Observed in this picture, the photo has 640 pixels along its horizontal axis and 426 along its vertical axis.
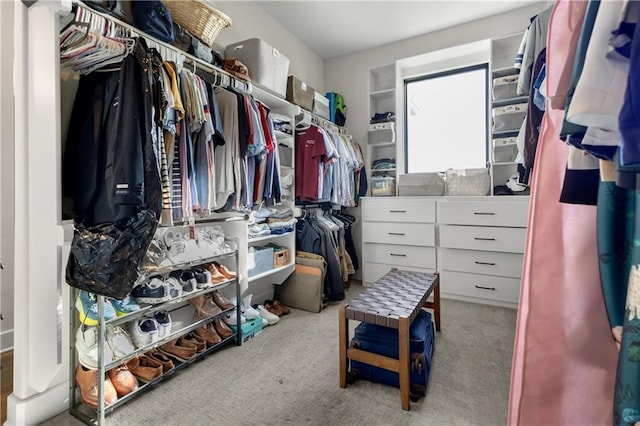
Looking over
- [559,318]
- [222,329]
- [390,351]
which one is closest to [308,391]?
[390,351]

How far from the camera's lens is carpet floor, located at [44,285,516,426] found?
1311 millimetres

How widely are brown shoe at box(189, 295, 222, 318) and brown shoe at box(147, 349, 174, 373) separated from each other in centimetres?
28

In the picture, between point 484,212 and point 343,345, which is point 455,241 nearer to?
point 484,212

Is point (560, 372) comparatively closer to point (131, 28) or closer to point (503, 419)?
point (503, 419)

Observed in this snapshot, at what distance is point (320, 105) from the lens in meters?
3.16

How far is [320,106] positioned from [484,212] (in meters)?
1.89

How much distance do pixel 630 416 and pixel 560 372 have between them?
14 centimetres

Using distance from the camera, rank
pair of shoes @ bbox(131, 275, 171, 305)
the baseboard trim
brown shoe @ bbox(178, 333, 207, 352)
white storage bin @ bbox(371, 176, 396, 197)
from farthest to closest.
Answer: white storage bin @ bbox(371, 176, 396, 197)
brown shoe @ bbox(178, 333, 207, 352)
pair of shoes @ bbox(131, 275, 171, 305)
the baseboard trim

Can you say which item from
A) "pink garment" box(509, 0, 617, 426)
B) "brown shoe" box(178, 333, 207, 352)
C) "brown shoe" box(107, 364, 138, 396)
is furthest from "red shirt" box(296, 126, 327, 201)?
"pink garment" box(509, 0, 617, 426)

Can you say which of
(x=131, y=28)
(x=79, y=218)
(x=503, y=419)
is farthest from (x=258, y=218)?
(x=503, y=419)

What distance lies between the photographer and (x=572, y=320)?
0.62 m

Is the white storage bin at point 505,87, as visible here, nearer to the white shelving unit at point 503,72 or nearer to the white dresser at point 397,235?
the white shelving unit at point 503,72

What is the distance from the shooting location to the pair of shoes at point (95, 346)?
129 cm

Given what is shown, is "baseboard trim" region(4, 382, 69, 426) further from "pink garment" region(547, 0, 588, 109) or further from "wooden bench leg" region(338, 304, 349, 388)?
"pink garment" region(547, 0, 588, 109)
